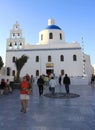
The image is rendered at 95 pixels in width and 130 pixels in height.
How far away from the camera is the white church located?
3562 cm

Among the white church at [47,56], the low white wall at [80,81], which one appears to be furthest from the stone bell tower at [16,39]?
the low white wall at [80,81]

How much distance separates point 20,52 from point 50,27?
8.84 metres

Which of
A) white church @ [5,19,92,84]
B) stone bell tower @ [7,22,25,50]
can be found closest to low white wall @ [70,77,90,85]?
white church @ [5,19,92,84]

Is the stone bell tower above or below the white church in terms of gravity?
above

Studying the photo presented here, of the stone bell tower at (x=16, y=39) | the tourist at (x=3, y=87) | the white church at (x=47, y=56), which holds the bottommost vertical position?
the tourist at (x=3, y=87)

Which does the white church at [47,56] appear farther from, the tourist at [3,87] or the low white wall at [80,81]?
the tourist at [3,87]

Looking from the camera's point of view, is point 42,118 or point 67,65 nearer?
point 42,118

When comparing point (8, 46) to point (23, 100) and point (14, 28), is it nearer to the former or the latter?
point (14, 28)

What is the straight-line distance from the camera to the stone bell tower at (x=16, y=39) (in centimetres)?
3581

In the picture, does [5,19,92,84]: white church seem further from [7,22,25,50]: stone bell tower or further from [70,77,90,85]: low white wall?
[70,77,90,85]: low white wall

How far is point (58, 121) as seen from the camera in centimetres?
590

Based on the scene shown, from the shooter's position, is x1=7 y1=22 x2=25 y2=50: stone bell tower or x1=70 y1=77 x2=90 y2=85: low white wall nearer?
x1=70 y1=77 x2=90 y2=85: low white wall

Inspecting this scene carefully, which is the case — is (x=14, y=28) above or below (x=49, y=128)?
above

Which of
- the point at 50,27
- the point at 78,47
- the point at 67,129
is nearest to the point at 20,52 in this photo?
the point at 50,27
